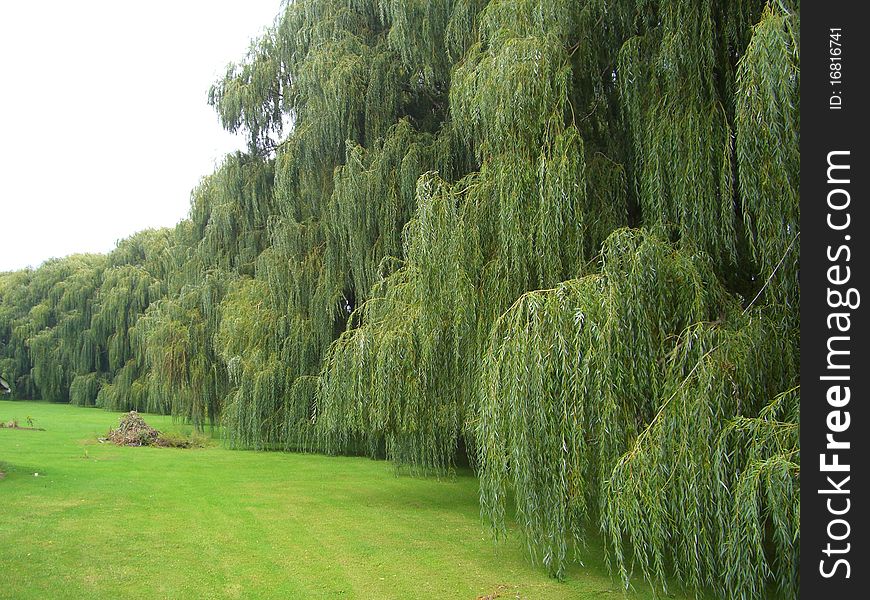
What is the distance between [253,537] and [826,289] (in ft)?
20.5

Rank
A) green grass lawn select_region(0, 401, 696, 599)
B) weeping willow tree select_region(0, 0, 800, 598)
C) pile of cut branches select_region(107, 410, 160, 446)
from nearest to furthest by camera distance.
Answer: weeping willow tree select_region(0, 0, 800, 598) < green grass lawn select_region(0, 401, 696, 599) < pile of cut branches select_region(107, 410, 160, 446)

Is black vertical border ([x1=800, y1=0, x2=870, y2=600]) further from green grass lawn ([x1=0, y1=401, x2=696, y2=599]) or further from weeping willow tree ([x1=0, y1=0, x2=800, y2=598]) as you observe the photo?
green grass lawn ([x1=0, y1=401, x2=696, y2=599])

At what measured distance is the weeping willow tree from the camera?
457 cm

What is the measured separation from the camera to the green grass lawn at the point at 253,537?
6051 mm

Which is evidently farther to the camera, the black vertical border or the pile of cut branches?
the pile of cut branches

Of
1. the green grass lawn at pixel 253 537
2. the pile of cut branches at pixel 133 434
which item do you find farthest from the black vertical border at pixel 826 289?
the pile of cut branches at pixel 133 434

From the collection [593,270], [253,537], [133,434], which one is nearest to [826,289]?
[593,270]

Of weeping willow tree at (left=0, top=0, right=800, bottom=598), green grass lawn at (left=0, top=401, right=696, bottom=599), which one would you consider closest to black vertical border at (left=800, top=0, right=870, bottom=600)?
weeping willow tree at (left=0, top=0, right=800, bottom=598)

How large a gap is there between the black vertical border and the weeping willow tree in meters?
0.59

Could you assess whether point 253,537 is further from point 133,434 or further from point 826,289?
point 133,434

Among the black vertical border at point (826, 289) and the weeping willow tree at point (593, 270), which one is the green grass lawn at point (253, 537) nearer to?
the weeping willow tree at point (593, 270)

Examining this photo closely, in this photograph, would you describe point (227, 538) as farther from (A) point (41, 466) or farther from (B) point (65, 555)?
(A) point (41, 466)

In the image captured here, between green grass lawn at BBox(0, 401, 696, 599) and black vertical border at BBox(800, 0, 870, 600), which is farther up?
black vertical border at BBox(800, 0, 870, 600)

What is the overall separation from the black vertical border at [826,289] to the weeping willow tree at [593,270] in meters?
0.59
